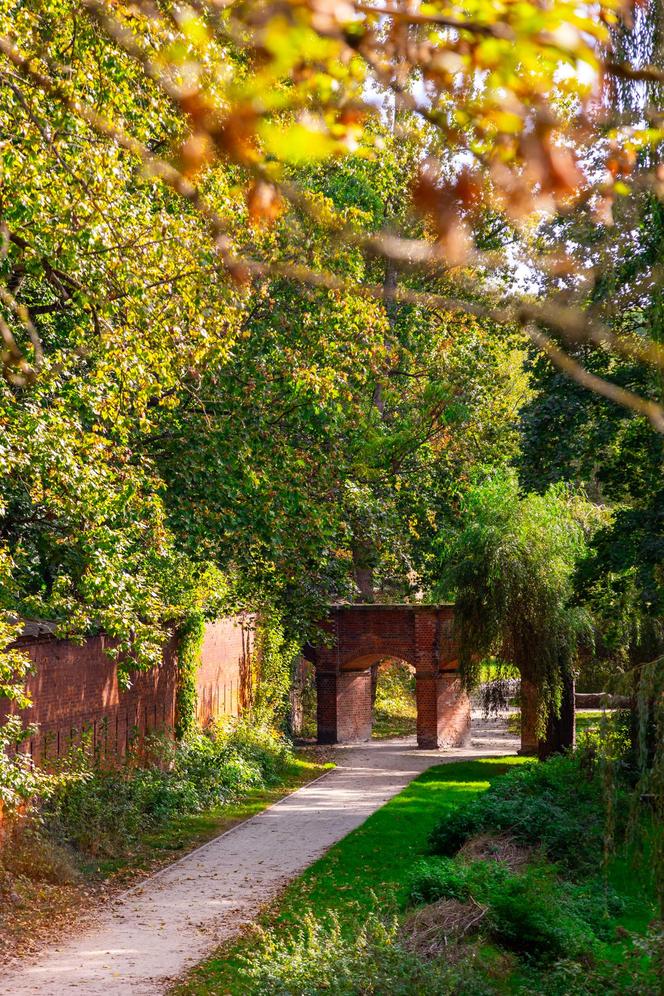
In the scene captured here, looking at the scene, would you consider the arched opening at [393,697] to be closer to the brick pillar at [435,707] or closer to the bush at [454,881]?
the brick pillar at [435,707]

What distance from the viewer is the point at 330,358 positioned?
18.4 metres

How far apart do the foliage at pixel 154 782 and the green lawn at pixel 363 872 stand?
2.98 m

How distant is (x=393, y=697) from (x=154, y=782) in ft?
70.7

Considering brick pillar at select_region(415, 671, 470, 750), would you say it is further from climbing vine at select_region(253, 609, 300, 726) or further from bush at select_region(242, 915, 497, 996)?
bush at select_region(242, 915, 497, 996)

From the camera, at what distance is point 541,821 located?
15.3 metres

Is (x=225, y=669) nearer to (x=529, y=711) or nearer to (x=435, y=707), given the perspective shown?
(x=529, y=711)

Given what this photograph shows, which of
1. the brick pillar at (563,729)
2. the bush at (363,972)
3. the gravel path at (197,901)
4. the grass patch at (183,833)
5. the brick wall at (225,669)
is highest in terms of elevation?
the brick wall at (225,669)

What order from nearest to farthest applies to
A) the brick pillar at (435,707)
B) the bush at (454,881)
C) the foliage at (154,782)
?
the bush at (454,881), the foliage at (154,782), the brick pillar at (435,707)

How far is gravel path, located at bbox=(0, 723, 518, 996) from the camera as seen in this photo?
Answer: 10.9m

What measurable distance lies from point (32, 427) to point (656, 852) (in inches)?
248

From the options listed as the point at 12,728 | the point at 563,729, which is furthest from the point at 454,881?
the point at 563,729

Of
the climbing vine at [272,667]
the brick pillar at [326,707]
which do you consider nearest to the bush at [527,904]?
the climbing vine at [272,667]

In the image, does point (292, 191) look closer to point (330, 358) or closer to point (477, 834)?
point (477, 834)

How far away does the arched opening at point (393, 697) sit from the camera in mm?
37562
